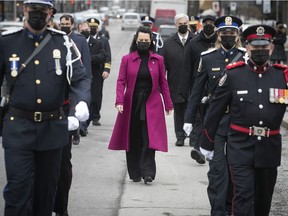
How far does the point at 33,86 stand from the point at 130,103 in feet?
13.5

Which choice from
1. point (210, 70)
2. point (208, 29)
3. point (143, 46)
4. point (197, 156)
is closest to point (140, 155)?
point (197, 156)

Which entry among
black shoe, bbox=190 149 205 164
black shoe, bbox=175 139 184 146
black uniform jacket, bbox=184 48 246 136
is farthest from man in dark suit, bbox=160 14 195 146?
black uniform jacket, bbox=184 48 246 136

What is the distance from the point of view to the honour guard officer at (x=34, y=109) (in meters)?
6.61

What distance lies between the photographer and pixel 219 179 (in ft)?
26.2

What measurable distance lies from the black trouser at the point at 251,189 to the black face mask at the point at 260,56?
32.9 inches

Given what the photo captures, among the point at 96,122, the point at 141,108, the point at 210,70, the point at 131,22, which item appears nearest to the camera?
the point at 210,70

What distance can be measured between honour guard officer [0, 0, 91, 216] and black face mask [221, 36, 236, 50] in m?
2.22

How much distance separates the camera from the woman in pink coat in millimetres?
10680

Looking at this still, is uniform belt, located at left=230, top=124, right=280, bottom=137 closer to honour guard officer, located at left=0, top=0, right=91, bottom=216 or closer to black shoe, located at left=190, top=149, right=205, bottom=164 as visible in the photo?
honour guard officer, located at left=0, top=0, right=91, bottom=216

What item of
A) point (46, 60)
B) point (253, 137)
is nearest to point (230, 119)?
point (253, 137)

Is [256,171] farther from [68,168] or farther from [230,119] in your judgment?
[68,168]

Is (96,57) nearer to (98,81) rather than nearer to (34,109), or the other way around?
(98,81)

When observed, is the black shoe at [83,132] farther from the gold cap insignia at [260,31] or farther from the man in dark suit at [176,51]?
the gold cap insignia at [260,31]

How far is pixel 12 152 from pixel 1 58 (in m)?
0.70
